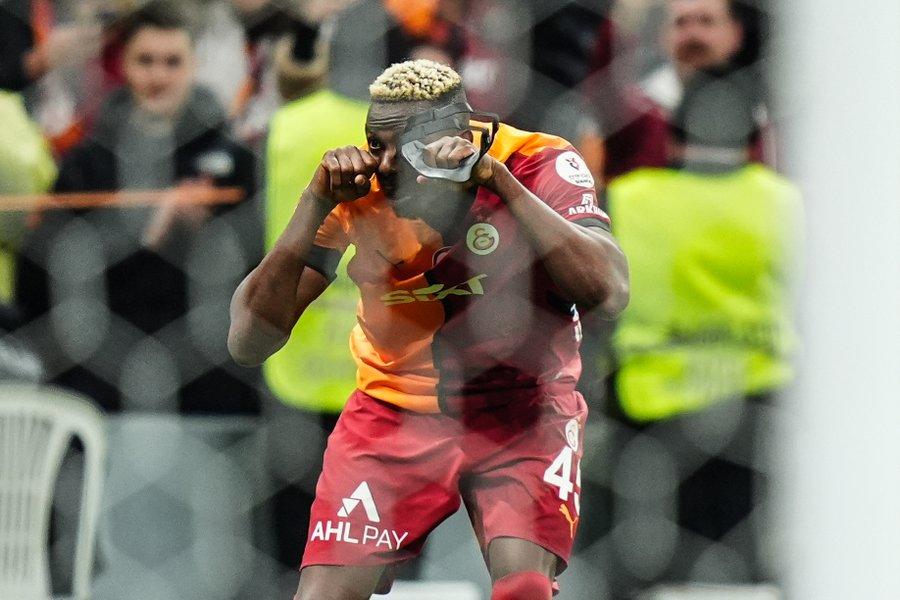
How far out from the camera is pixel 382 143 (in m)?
1.28

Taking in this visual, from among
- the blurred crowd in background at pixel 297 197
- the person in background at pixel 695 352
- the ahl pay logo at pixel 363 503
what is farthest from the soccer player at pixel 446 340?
the person in background at pixel 695 352

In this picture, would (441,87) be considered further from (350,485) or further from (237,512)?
(237,512)

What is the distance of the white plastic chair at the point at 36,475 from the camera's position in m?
1.62

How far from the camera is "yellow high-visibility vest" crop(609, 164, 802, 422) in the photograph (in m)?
1.80

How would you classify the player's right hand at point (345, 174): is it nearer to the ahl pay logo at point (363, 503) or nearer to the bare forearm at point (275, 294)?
the bare forearm at point (275, 294)

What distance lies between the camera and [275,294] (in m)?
1.35

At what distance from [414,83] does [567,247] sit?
0.67 ft

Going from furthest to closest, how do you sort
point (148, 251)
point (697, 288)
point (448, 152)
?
1. point (697, 288)
2. point (148, 251)
3. point (448, 152)

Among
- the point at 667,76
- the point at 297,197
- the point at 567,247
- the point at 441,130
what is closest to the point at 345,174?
the point at 441,130

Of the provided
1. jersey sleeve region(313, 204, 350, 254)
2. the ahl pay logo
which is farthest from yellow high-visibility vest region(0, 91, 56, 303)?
the ahl pay logo

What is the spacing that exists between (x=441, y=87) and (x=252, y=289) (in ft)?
0.88

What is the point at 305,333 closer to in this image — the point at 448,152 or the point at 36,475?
the point at 36,475

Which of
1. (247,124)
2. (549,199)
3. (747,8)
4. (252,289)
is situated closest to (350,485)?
(252,289)

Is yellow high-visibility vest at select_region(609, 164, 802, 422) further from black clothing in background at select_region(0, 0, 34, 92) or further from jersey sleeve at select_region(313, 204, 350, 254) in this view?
black clothing in background at select_region(0, 0, 34, 92)
